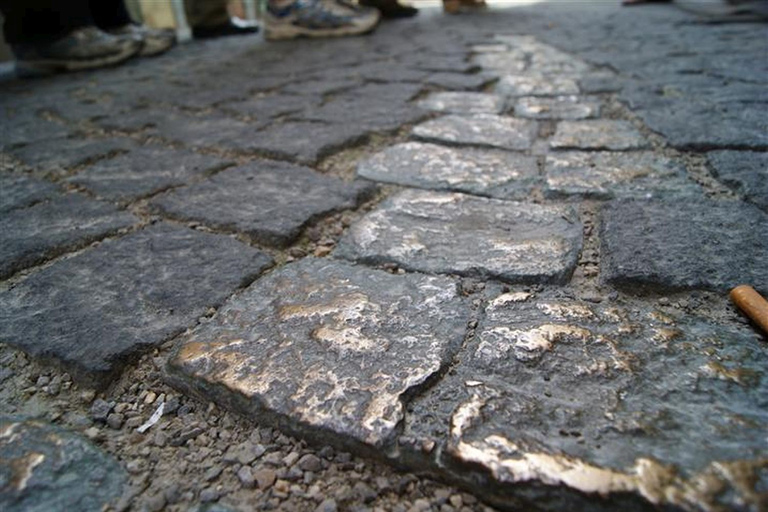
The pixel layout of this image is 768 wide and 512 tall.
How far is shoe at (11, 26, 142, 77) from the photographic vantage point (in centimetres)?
312

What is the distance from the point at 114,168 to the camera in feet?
4.97

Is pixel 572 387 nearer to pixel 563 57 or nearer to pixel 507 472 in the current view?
pixel 507 472

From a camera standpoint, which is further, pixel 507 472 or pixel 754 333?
pixel 754 333

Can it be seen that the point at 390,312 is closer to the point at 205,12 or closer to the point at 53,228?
the point at 53,228

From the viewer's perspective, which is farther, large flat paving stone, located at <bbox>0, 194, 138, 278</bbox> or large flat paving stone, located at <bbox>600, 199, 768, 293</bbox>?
large flat paving stone, located at <bbox>0, 194, 138, 278</bbox>

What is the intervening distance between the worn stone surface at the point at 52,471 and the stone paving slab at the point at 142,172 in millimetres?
790

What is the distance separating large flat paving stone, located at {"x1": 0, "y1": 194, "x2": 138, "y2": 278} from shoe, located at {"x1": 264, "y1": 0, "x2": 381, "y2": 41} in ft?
11.1

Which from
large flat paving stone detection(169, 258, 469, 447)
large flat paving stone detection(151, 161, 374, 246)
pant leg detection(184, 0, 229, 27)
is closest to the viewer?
large flat paving stone detection(169, 258, 469, 447)

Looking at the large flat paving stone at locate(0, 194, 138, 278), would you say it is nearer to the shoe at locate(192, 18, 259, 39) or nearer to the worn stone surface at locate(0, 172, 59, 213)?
the worn stone surface at locate(0, 172, 59, 213)

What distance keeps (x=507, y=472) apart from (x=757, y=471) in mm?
262

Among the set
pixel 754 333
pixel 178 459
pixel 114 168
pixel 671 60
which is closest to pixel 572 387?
pixel 754 333

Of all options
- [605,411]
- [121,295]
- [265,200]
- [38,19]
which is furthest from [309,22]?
[605,411]

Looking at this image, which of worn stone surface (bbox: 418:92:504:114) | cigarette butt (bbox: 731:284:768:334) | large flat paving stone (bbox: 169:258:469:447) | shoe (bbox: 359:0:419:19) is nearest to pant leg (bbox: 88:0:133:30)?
shoe (bbox: 359:0:419:19)

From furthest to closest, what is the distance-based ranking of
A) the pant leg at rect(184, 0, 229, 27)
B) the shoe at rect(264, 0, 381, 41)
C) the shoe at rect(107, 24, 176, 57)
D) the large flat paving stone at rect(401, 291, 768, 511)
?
the pant leg at rect(184, 0, 229, 27) → the shoe at rect(264, 0, 381, 41) → the shoe at rect(107, 24, 176, 57) → the large flat paving stone at rect(401, 291, 768, 511)
